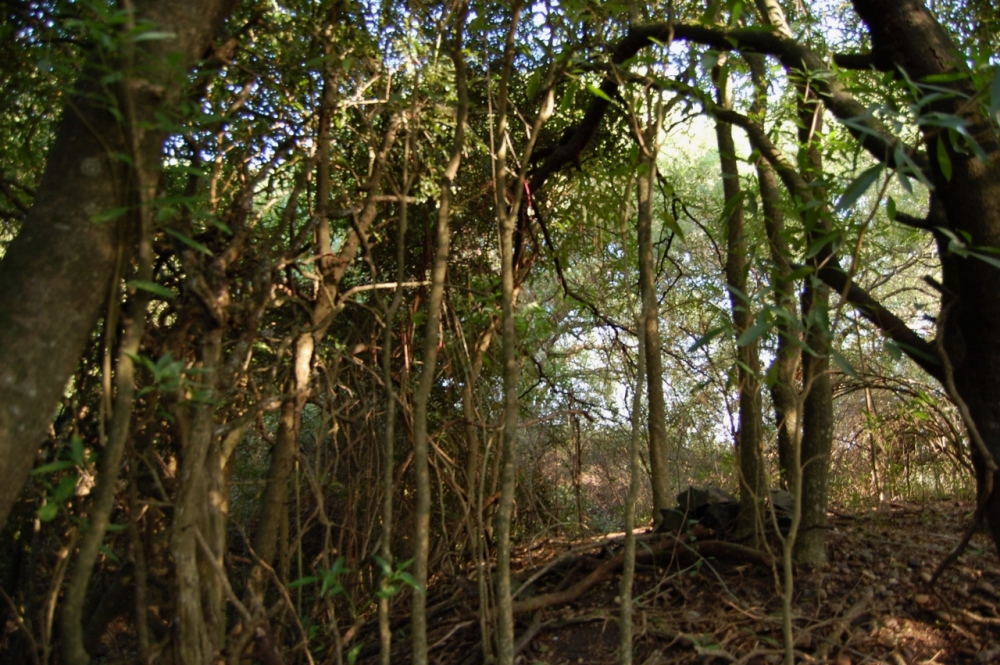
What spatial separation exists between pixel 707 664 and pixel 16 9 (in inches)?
136

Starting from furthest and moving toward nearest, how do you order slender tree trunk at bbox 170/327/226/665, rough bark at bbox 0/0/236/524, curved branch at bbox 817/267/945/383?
1. curved branch at bbox 817/267/945/383
2. slender tree trunk at bbox 170/327/226/665
3. rough bark at bbox 0/0/236/524

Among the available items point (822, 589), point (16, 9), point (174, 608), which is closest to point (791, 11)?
point (822, 589)

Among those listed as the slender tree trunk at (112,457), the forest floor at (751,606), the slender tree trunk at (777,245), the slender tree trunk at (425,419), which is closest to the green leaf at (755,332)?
the slender tree trunk at (777,245)

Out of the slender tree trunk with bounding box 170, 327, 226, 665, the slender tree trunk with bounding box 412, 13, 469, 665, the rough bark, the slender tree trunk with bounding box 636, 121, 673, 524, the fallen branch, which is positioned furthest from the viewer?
the fallen branch

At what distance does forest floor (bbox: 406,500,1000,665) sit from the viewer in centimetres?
320

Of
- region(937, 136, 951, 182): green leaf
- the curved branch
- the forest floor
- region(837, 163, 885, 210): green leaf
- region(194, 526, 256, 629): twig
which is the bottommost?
the forest floor

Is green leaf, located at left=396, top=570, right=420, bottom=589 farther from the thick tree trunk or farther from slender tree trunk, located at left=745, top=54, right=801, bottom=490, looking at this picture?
the thick tree trunk

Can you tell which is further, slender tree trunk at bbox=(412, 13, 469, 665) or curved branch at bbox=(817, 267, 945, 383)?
curved branch at bbox=(817, 267, 945, 383)

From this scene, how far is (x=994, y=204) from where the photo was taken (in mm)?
A: 2721

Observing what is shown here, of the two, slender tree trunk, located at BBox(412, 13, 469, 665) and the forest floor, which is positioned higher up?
slender tree trunk, located at BBox(412, 13, 469, 665)

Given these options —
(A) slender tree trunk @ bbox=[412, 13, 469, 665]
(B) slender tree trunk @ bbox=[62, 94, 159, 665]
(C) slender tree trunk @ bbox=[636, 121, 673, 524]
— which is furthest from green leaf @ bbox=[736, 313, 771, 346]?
(B) slender tree trunk @ bbox=[62, 94, 159, 665]

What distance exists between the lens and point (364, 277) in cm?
462

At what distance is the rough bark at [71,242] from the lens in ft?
6.08

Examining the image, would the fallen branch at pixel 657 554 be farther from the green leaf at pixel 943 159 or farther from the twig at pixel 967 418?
the green leaf at pixel 943 159
